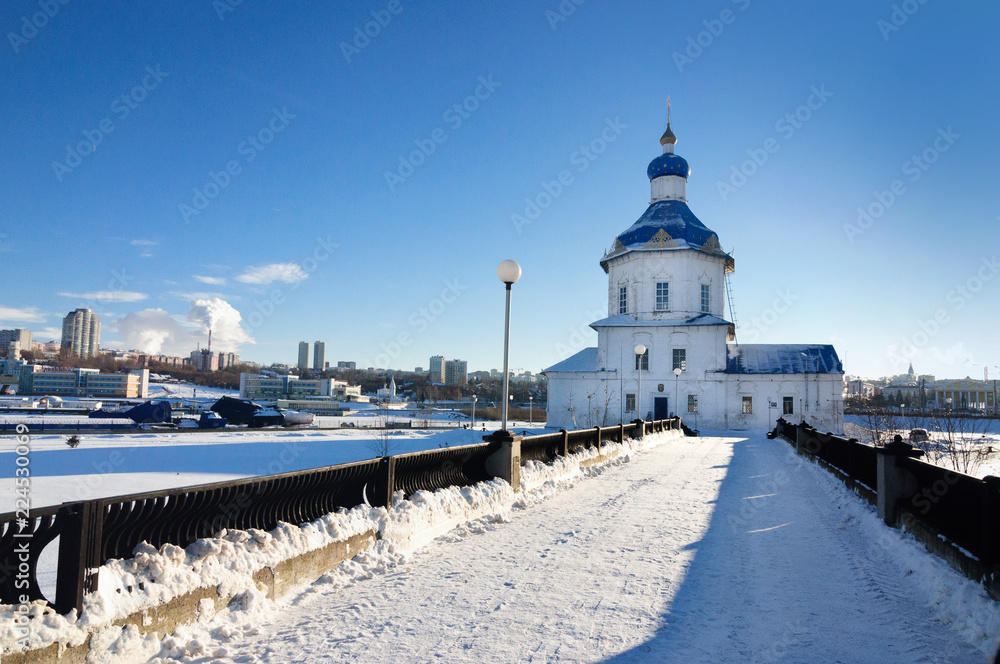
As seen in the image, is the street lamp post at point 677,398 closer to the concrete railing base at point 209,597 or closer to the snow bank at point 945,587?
the snow bank at point 945,587

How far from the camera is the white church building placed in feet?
151

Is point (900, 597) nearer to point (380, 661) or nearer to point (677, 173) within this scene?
point (380, 661)

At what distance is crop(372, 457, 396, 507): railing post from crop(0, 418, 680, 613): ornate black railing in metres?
0.01

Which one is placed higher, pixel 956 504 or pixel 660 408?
pixel 956 504

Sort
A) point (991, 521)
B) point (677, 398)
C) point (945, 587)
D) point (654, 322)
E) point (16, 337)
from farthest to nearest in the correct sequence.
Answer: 1. point (16, 337)
2. point (654, 322)
3. point (677, 398)
4. point (945, 587)
5. point (991, 521)

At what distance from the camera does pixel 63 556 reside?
12.6 feet

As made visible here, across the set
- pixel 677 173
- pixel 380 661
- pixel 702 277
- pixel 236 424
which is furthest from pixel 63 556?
pixel 236 424

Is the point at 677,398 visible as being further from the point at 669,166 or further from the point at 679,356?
the point at 669,166

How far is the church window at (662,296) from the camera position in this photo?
4953 cm

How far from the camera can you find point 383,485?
25.0 ft

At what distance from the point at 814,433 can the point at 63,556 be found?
20.7 m

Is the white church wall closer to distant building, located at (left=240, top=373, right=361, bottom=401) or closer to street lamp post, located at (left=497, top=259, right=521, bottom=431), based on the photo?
street lamp post, located at (left=497, top=259, right=521, bottom=431)

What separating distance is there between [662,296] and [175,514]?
4793 cm

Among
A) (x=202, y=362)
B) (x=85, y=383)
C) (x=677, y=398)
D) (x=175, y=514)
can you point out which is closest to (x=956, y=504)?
(x=175, y=514)
